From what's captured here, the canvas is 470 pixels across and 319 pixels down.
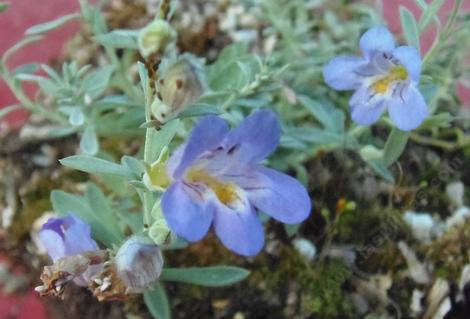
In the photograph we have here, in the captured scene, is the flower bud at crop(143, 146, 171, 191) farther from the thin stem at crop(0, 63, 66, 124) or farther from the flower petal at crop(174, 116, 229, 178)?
the thin stem at crop(0, 63, 66, 124)

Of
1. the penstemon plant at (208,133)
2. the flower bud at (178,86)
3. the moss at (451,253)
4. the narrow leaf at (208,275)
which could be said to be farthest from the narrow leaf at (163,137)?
the moss at (451,253)

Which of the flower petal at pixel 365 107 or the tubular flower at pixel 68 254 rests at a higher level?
the tubular flower at pixel 68 254

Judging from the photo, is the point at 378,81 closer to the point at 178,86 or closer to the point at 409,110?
the point at 409,110

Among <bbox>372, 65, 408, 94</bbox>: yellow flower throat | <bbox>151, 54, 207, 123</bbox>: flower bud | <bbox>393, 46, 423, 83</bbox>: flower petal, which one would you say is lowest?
<bbox>372, 65, 408, 94</bbox>: yellow flower throat

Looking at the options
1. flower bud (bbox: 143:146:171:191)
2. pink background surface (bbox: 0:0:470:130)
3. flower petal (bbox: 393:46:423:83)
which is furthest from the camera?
pink background surface (bbox: 0:0:470:130)

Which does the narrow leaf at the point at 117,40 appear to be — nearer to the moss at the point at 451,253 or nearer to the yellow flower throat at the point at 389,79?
the yellow flower throat at the point at 389,79

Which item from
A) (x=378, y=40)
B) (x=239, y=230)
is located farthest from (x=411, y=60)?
(x=239, y=230)

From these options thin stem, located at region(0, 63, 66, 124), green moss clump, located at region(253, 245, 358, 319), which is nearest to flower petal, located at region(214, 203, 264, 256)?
green moss clump, located at region(253, 245, 358, 319)

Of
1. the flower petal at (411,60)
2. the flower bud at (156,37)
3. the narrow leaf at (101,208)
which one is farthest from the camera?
the narrow leaf at (101,208)

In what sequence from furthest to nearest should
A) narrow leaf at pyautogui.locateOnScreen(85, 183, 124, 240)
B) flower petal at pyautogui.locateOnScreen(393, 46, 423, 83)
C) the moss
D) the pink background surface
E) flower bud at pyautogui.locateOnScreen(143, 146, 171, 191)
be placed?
the pink background surface → the moss → narrow leaf at pyautogui.locateOnScreen(85, 183, 124, 240) → flower petal at pyautogui.locateOnScreen(393, 46, 423, 83) → flower bud at pyautogui.locateOnScreen(143, 146, 171, 191)
